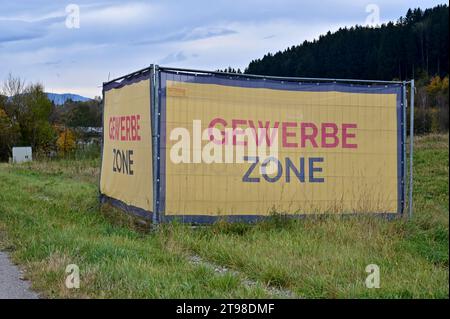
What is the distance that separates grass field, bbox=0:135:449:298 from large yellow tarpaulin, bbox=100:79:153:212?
62 cm

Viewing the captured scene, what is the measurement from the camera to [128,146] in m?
10.2

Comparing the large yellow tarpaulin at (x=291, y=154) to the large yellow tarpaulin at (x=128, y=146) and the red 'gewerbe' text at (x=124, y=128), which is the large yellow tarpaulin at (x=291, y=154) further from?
the red 'gewerbe' text at (x=124, y=128)

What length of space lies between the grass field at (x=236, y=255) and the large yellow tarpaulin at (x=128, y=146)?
62cm

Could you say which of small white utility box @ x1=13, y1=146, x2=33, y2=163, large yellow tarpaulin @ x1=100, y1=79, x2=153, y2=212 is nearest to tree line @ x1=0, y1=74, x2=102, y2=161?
small white utility box @ x1=13, y1=146, x2=33, y2=163

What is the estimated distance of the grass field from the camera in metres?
5.34

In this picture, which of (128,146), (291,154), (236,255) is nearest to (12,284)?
(236,255)

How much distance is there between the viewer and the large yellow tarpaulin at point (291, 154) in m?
8.72

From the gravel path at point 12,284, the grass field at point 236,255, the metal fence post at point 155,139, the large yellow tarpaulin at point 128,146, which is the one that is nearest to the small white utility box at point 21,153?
the large yellow tarpaulin at point 128,146

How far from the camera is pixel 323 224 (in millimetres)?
8445

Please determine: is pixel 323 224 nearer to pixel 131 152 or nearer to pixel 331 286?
pixel 331 286
